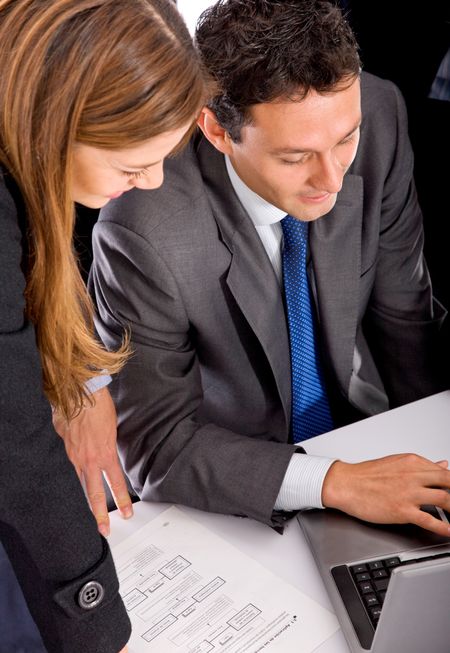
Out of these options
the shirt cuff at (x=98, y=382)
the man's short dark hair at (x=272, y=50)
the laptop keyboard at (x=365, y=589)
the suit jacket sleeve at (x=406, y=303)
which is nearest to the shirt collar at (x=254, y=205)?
the man's short dark hair at (x=272, y=50)

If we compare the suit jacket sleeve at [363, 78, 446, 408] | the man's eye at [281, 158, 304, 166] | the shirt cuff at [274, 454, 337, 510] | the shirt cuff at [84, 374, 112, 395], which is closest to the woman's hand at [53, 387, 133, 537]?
the shirt cuff at [84, 374, 112, 395]

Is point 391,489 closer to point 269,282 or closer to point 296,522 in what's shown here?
point 296,522

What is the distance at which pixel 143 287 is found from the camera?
1.43 m

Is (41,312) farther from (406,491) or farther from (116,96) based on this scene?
(406,491)

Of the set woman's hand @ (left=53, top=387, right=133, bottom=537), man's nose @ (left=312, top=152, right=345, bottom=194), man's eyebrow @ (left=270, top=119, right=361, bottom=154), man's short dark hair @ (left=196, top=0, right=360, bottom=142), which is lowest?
woman's hand @ (left=53, top=387, right=133, bottom=537)

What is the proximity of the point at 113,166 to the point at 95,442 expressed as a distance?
21.3 inches

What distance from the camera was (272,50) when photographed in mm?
1341

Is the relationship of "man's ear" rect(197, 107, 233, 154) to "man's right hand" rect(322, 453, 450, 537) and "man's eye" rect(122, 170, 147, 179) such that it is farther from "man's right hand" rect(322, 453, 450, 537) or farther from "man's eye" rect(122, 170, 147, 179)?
"man's right hand" rect(322, 453, 450, 537)

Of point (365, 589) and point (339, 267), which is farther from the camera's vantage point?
point (339, 267)

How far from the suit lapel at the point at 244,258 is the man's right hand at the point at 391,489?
324 mm

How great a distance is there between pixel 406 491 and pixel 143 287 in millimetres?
535

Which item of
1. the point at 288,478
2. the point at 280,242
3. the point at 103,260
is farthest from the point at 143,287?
the point at 288,478

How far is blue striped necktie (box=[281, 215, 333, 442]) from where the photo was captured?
5.13 feet

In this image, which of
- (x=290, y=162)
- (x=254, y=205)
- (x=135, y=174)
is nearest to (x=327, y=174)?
(x=290, y=162)
